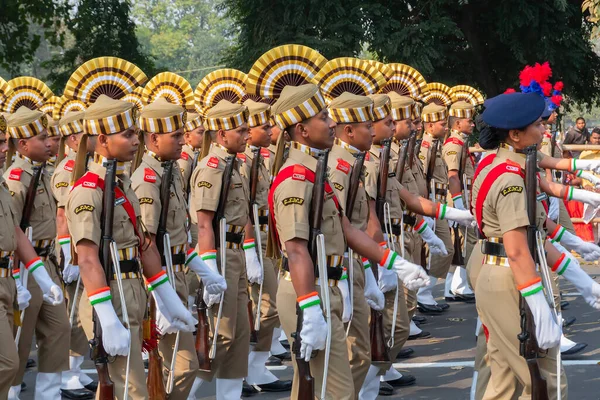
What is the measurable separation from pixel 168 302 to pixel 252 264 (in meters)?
2.22

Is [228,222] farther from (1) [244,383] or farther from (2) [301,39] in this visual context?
(2) [301,39]

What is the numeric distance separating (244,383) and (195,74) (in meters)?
82.4

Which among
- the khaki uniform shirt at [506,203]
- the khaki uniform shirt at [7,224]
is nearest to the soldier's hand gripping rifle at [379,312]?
the khaki uniform shirt at [506,203]

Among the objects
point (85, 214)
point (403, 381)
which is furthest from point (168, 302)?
point (403, 381)

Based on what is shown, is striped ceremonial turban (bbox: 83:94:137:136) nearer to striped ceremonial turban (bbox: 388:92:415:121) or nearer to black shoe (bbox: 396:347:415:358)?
striped ceremonial turban (bbox: 388:92:415:121)

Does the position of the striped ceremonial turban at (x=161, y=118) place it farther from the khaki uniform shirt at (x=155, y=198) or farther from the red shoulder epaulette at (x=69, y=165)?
the red shoulder epaulette at (x=69, y=165)

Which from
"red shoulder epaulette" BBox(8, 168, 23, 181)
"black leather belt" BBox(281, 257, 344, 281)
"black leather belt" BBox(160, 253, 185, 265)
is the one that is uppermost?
"red shoulder epaulette" BBox(8, 168, 23, 181)

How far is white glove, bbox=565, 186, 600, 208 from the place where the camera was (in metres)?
7.54

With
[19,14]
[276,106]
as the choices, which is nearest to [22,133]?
[276,106]

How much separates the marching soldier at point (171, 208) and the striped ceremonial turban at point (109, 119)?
95 centimetres

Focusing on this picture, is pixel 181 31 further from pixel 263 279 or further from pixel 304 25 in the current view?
pixel 263 279

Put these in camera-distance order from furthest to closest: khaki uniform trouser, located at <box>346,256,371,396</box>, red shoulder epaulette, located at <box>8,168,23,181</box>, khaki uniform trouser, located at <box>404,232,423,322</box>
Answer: khaki uniform trouser, located at <box>404,232,423,322</box>
red shoulder epaulette, located at <box>8,168,23,181</box>
khaki uniform trouser, located at <box>346,256,371,396</box>

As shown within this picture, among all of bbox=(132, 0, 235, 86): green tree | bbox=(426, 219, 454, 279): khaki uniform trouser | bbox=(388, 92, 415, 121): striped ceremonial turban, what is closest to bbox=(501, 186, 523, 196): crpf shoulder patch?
bbox=(388, 92, 415, 121): striped ceremonial turban

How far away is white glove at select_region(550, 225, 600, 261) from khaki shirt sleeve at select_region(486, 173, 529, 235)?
170 cm
